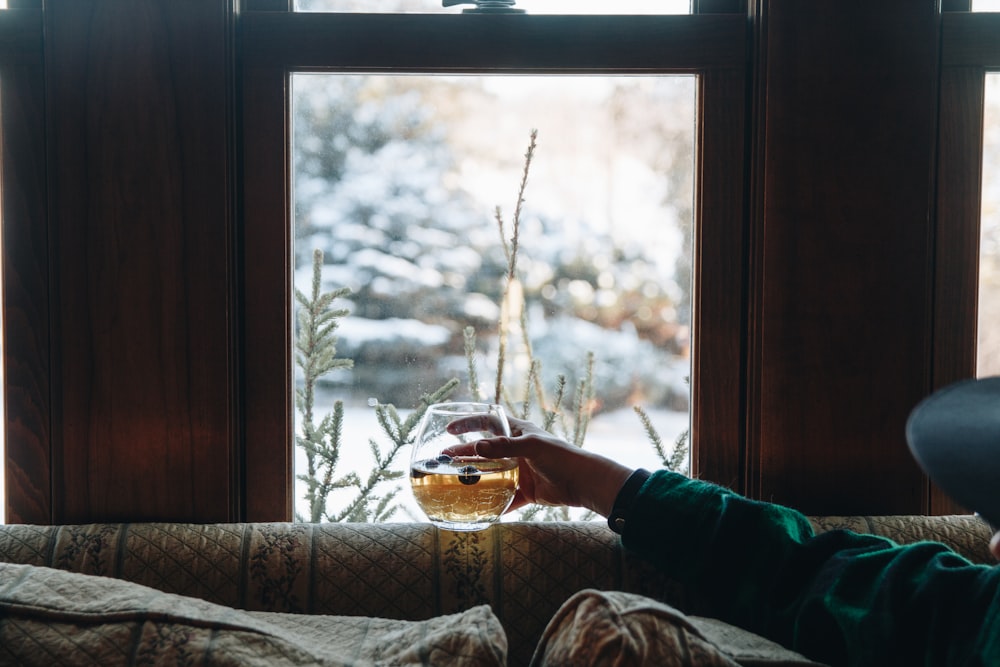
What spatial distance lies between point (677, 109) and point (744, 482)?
27.3 inches

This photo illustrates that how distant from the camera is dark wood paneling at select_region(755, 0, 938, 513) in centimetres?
130

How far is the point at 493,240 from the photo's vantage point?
140 centimetres

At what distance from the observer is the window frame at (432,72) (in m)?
1.33

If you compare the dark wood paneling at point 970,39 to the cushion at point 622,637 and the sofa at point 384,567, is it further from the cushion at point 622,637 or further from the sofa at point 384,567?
the cushion at point 622,637

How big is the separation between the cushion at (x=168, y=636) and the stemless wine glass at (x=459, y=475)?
25 centimetres

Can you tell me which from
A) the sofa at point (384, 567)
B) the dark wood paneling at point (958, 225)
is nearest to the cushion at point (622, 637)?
the sofa at point (384, 567)

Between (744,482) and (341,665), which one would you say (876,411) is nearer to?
(744,482)

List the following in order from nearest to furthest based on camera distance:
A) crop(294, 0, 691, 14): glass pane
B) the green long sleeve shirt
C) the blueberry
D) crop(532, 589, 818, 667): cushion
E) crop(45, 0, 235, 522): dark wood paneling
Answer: crop(532, 589, 818, 667): cushion → the green long sleeve shirt → the blueberry → crop(45, 0, 235, 522): dark wood paneling → crop(294, 0, 691, 14): glass pane

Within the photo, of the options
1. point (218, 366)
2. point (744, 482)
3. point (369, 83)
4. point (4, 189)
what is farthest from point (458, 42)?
point (744, 482)

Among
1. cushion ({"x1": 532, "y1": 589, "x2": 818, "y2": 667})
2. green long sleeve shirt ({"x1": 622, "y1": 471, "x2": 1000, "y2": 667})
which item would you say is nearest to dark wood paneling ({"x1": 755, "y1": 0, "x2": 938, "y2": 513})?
green long sleeve shirt ({"x1": 622, "y1": 471, "x2": 1000, "y2": 667})

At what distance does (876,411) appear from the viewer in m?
1.32

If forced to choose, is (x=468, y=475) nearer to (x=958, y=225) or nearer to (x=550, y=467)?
(x=550, y=467)

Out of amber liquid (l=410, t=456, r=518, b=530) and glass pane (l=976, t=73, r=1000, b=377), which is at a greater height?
glass pane (l=976, t=73, r=1000, b=377)

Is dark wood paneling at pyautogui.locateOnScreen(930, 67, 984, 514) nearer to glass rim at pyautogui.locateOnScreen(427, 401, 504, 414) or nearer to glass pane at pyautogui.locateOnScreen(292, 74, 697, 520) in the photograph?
glass pane at pyautogui.locateOnScreen(292, 74, 697, 520)
